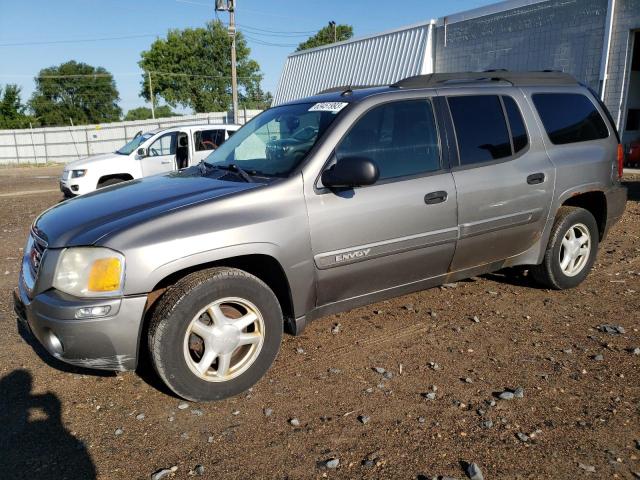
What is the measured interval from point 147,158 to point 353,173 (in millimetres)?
8829

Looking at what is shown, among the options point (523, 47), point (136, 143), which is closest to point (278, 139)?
point (136, 143)

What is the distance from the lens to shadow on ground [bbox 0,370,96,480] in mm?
2426

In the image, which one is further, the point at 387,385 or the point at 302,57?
the point at 302,57

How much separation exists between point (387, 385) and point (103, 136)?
28540mm

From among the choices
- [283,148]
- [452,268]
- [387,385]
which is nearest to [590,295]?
[452,268]

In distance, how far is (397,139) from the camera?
356cm

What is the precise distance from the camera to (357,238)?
3291 millimetres

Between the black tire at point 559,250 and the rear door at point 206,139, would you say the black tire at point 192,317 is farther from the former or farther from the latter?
the rear door at point 206,139

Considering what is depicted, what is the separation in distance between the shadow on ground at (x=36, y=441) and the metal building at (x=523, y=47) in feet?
47.7

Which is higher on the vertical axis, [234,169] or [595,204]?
[234,169]

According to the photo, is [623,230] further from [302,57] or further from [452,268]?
[302,57]

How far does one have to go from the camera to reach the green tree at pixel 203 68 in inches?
2382

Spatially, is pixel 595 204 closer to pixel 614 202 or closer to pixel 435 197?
pixel 614 202

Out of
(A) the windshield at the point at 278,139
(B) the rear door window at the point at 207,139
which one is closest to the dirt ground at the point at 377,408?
(A) the windshield at the point at 278,139
